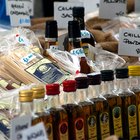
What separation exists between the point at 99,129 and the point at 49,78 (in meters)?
0.35

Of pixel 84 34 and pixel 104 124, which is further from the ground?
pixel 84 34

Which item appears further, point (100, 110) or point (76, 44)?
point (76, 44)

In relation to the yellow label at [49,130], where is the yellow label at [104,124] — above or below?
below

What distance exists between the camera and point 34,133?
1043 mm

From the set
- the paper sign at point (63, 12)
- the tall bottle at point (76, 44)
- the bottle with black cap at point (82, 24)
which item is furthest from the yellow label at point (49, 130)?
the paper sign at point (63, 12)

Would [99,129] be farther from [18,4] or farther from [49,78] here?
[18,4]

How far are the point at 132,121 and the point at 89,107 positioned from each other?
0.46 ft

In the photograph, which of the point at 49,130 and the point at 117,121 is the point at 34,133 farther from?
the point at 117,121

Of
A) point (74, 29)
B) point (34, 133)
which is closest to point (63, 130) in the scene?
point (34, 133)

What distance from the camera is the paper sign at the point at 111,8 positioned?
2256mm

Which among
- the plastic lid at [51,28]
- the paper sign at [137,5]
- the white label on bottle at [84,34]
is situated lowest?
the paper sign at [137,5]

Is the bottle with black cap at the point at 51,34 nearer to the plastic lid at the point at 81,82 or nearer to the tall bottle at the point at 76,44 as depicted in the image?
the tall bottle at the point at 76,44

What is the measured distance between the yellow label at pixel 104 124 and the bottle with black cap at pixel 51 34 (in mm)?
491

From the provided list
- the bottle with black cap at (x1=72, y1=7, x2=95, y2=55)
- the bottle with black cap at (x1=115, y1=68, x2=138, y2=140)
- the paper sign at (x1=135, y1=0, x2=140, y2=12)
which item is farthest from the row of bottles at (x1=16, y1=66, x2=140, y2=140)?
the paper sign at (x1=135, y1=0, x2=140, y2=12)
